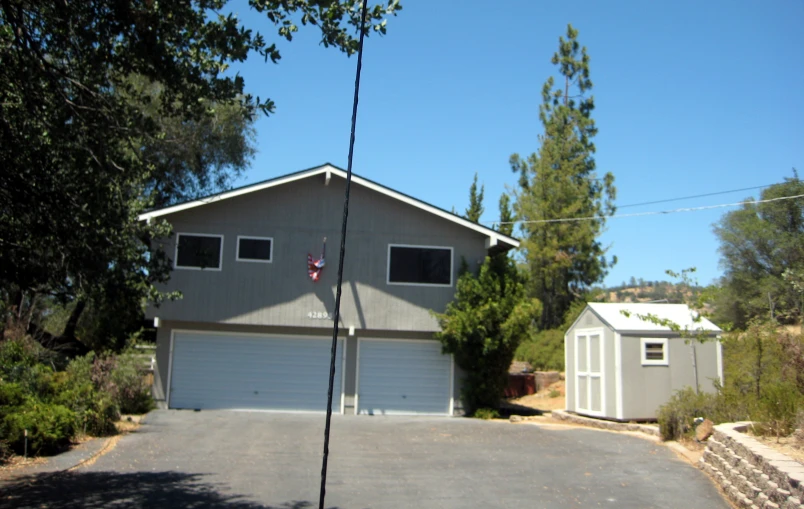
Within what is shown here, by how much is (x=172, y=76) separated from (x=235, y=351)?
47.6 ft

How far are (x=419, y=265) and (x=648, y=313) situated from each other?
670 centimetres

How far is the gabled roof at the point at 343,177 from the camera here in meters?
21.4

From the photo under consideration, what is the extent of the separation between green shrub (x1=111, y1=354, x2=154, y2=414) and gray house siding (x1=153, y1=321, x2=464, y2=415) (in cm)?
151

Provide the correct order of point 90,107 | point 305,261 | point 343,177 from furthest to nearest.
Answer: point 343,177, point 305,261, point 90,107

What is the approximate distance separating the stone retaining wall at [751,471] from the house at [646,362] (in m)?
5.68

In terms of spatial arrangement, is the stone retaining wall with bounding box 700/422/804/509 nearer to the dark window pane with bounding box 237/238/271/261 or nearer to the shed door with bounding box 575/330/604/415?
the shed door with bounding box 575/330/604/415

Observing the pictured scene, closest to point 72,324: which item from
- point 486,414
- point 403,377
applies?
point 403,377

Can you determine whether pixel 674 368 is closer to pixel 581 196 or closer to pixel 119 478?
pixel 119 478

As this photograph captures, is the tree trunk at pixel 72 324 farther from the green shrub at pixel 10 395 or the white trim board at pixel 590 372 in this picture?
the white trim board at pixel 590 372

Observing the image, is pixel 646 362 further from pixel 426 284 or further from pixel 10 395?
pixel 10 395

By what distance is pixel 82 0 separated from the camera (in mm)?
8531

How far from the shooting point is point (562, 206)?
38.9 meters

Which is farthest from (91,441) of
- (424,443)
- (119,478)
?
(424,443)

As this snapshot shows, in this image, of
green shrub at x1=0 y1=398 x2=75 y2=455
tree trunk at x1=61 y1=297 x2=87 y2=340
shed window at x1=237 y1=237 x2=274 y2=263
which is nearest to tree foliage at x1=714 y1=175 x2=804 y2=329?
shed window at x1=237 y1=237 x2=274 y2=263
